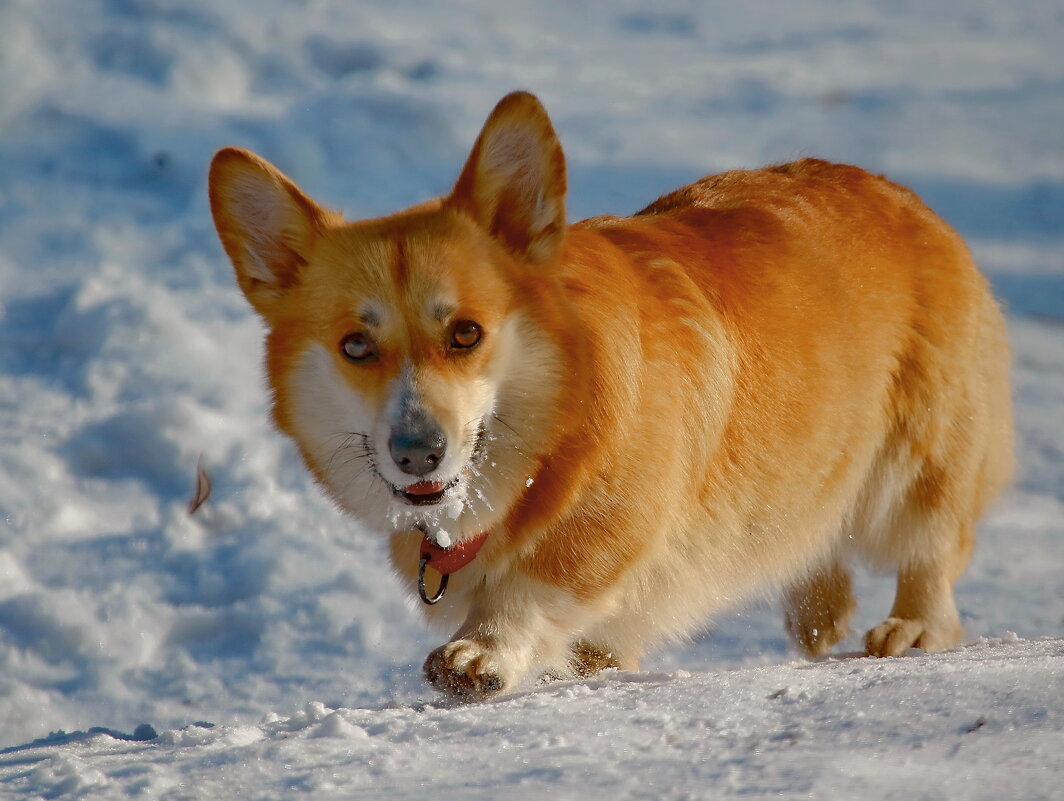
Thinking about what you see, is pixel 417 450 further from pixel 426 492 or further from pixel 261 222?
pixel 261 222

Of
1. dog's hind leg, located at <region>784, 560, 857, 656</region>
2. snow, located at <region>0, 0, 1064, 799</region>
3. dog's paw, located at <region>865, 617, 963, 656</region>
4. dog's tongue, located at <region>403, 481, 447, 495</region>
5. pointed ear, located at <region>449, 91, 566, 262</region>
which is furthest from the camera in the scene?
dog's hind leg, located at <region>784, 560, 857, 656</region>

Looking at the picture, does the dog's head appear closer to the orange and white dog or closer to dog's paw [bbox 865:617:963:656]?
the orange and white dog

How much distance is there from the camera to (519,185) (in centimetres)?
293

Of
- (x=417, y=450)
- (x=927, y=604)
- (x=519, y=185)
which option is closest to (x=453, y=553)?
(x=417, y=450)

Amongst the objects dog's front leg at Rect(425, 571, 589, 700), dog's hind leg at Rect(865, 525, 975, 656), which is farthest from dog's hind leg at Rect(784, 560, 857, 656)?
dog's front leg at Rect(425, 571, 589, 700)

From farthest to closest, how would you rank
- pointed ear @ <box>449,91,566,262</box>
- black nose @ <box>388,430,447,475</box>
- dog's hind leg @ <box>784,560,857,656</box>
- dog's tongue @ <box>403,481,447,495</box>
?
dog's hind leg @ <box>784,560,857,656</box>, pointed ear @ <box>449,91,566,262</box>, dog's tongue @ <box>403,481,447,495</box>, black nose @ <box>388,430,447,475</box>

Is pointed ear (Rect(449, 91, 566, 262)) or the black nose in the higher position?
pointed ear (Rect(449, 91, 566, 262))

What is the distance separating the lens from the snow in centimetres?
205

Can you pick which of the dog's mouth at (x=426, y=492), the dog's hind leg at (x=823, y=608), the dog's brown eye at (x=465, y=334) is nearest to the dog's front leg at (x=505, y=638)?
the dog's mouth at (x=426, y=492)

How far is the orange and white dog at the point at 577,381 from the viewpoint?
107 inches

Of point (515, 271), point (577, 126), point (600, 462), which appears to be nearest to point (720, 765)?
point (600, 462)

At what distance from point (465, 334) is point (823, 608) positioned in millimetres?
2073

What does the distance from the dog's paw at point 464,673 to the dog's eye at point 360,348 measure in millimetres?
678

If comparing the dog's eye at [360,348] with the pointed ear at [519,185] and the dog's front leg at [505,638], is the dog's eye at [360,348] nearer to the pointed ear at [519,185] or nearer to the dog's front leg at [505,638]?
the pointed ear at [519,185]
